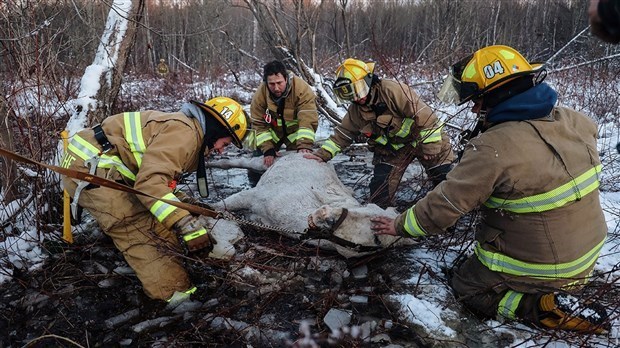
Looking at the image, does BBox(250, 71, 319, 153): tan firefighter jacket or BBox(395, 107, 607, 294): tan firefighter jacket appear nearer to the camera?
BBox(395, 107, 607, 294): tan firefighter jacket

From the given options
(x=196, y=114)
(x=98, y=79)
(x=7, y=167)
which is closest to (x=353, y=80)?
(x=196, y=114)

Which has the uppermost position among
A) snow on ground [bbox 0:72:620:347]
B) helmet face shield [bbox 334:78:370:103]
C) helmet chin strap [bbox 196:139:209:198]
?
helmet face shield [bbox 334:78:370:103]

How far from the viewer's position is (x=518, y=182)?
2258mm

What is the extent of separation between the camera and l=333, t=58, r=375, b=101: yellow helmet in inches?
161

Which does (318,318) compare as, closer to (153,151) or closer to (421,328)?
(421,328)

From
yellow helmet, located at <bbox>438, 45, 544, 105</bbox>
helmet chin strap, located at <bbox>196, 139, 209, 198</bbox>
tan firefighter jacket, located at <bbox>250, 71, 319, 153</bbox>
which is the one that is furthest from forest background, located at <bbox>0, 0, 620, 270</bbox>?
helmet chin strap, located at <bbox>196, 139, 209, 198</bbox>

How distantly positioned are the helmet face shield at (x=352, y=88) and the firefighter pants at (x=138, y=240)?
2.20 m

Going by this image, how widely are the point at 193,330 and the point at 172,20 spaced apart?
71.8 ft

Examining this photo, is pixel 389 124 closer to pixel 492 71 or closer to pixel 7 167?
pixel 492 71

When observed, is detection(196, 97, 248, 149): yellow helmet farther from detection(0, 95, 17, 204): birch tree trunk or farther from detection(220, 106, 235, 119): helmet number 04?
detection(0, 95, 17, 204): birch tree trunk

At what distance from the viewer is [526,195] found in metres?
2.31

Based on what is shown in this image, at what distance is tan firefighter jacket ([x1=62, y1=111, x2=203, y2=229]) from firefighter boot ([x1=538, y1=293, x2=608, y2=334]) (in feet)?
7.54

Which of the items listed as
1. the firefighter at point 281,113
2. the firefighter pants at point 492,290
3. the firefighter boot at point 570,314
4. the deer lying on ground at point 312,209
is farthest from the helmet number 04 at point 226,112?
the firefighter boot at point 570,314

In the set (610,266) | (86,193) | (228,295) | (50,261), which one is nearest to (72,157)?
(86,193)
